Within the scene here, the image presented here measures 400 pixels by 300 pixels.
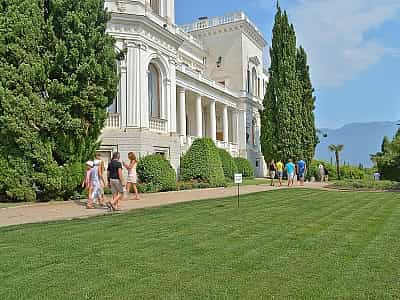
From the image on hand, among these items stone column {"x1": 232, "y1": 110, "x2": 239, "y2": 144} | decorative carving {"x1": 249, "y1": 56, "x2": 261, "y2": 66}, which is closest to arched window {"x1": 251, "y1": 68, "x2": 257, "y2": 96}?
decorative carving {"x1": 249, "y1": 56, "x2": 261, "y2": 66}

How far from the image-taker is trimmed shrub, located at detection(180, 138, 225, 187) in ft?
78.1

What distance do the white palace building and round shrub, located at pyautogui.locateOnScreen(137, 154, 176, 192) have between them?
1276mm

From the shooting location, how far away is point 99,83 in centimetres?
1591

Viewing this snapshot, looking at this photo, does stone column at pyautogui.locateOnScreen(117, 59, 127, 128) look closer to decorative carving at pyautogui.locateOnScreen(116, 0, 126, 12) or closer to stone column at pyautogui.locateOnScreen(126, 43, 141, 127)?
stone column at pyautogui.locateOnScreen(126, 43, 141, 127)

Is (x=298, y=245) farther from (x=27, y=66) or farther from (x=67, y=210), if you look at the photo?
(x=27, y=66)

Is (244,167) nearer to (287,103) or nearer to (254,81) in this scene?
(287,103)

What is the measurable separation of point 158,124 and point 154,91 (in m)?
2.13

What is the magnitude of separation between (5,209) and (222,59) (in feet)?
116

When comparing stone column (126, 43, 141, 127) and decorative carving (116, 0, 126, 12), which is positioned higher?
decorative carving (116, 0, 126, 12)

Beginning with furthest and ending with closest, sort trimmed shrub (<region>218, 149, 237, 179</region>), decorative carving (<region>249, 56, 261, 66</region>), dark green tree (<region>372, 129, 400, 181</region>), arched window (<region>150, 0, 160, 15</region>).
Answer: decorative carving (<region>249, 56, 261, 66</region>) < trimmed shrub (<region>218, 149, 237, 179</region>) < dark green tree (<region>372, 129, 400, 181</region>) < arched window (<region>150, 0, 160, 15</region>)

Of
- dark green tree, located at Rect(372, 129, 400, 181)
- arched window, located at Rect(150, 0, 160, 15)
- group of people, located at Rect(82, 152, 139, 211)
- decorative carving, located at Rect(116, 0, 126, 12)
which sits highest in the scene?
arched window, located at Rect(150, 0, 160, 15)

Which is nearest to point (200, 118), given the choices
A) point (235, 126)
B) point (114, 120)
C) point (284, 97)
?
point (284, 97)

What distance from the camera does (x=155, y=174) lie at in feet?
67.5

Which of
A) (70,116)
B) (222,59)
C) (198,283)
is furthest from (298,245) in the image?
(222,59)
